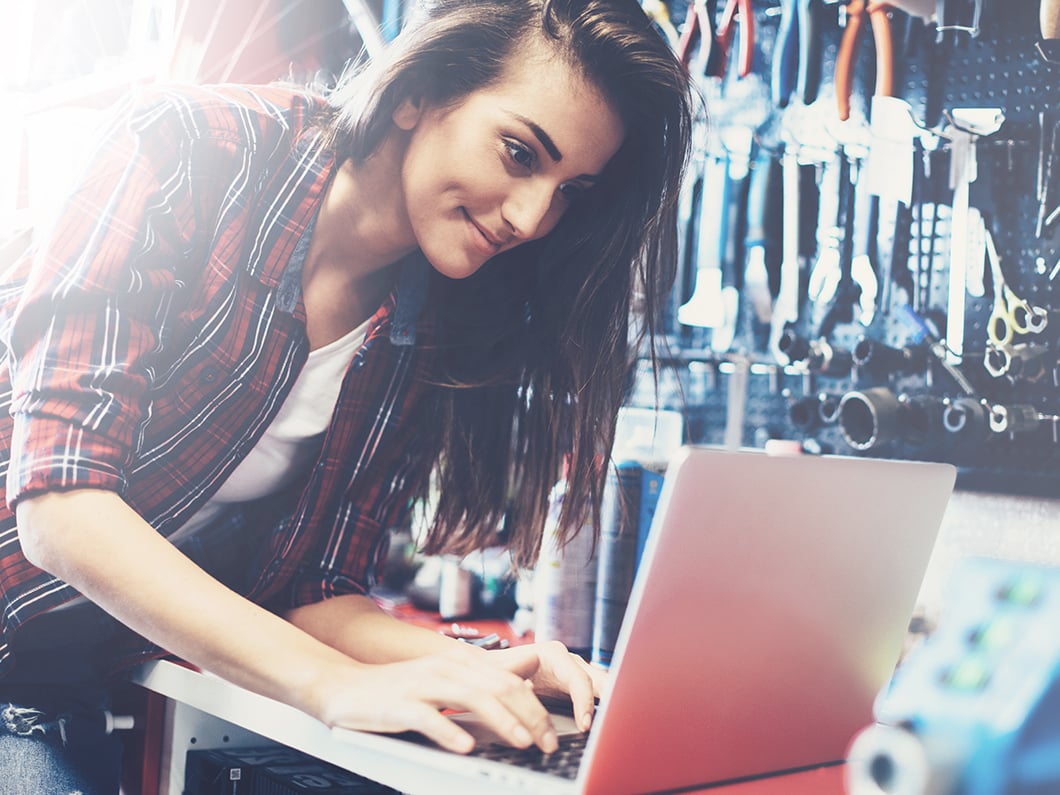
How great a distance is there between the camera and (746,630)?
779 mm

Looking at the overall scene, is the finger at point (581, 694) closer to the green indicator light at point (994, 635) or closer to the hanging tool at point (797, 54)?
the green indicator light at point (994, 635)

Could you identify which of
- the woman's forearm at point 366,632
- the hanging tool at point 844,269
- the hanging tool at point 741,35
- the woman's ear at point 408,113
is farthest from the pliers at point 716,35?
the woman's forearm at point 366,632

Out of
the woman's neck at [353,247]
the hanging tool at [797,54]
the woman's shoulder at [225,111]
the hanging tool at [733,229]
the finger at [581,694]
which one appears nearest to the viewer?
the finger at [581,694]

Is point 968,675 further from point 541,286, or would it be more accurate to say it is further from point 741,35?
point 741,35

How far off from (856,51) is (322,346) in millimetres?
888

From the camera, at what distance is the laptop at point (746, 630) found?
0.71 m

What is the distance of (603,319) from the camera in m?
1.50

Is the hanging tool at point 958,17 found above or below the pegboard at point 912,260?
above

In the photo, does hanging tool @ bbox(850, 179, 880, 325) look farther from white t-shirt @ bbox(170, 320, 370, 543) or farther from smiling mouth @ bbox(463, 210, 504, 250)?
white t-shirt @ bbox(170, 320, 370, 543)

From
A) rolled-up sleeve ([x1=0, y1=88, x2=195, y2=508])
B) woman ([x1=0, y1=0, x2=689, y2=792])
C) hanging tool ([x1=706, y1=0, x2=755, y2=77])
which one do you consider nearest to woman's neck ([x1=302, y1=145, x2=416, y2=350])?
woman ([x1=0, y1=0, x2=689, y2=792])

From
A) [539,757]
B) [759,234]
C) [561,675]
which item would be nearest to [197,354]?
[561,675]

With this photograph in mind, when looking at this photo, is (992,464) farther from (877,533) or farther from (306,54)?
(306,54)

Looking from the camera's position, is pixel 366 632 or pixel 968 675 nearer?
pixel 968 675

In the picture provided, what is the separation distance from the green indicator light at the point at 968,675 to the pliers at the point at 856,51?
41.5 inches
